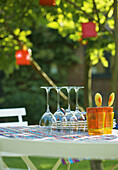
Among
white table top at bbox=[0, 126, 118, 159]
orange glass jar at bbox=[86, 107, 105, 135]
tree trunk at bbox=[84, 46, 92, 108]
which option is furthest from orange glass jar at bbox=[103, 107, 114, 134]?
tree trunk at bbox=[84, 46, 92, 108]

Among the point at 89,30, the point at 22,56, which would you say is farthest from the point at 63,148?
the point at 22,56

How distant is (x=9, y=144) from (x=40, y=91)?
7580mm

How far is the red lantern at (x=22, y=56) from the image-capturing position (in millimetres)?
5215

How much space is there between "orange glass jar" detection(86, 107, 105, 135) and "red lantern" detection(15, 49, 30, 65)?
2.73m

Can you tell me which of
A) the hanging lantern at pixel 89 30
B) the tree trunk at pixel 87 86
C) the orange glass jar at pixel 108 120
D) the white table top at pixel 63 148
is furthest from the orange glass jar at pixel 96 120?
the tree trunk at pixel 87 86

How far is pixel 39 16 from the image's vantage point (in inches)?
201

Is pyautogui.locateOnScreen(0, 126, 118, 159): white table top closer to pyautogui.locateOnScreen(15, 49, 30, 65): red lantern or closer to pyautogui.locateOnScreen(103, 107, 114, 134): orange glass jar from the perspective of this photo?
pyautogui.locateOnScreen(103, 107, 114, 134): orange glass jar

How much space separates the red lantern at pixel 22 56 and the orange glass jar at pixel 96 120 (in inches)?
108

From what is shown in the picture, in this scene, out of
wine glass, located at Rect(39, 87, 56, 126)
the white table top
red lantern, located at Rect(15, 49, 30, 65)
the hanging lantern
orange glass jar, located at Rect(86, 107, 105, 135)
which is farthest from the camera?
red lantern, located at Rect(15, 49, 30, 65)

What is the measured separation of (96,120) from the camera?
2539 mm

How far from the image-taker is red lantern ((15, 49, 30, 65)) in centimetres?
521

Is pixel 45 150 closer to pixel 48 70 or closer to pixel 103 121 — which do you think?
pixel 103 121

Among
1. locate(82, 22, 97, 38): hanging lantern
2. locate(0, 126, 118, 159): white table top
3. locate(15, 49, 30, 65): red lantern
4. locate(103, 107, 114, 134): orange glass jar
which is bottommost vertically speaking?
locate(0, 126, 118, 159): white table top

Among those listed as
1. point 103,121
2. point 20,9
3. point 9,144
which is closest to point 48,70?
point 20,9
